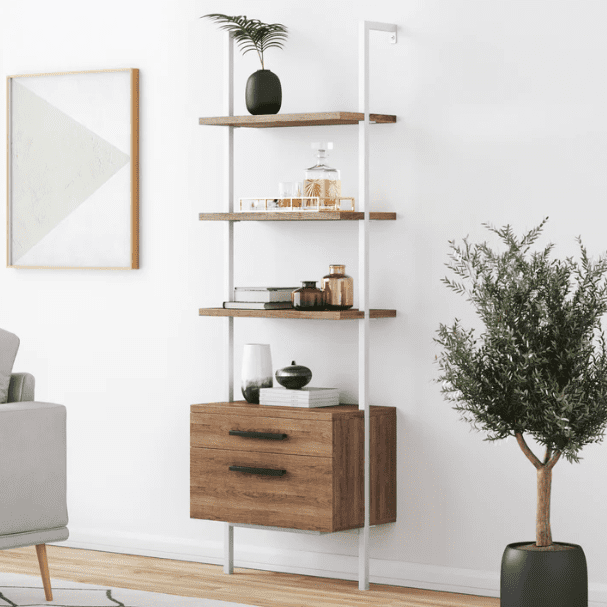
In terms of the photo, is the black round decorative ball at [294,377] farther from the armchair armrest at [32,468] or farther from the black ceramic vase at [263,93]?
the black ceramic vase at [263,93]

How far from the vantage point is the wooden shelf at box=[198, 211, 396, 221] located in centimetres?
446

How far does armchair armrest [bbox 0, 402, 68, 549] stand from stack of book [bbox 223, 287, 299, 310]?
79 centimetres

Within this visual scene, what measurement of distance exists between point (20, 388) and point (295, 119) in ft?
4.47

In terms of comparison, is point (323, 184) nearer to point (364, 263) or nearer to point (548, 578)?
point (364, 263)

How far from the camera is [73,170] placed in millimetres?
5422

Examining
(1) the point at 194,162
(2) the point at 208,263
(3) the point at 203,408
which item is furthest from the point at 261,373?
(1) the point at 194,162

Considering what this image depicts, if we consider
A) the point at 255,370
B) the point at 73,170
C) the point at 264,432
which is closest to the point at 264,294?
the point at 255,370

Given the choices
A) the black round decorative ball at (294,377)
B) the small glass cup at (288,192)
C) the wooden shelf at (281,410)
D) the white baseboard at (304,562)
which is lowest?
the white baseboard at (304,562)

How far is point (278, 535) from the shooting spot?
16.3ft

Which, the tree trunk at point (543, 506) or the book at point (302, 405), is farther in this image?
the book at point (302, 405)

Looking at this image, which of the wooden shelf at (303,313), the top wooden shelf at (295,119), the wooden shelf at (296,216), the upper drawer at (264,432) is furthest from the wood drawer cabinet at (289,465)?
the top wooden shelf at (295,119)

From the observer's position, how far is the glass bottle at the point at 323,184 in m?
4.55

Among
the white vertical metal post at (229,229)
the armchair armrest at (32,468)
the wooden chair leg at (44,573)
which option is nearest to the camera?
the armchair armrest at (32,468)

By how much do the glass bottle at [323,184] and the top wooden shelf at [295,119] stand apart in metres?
0.12
